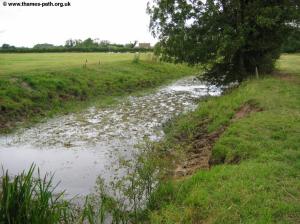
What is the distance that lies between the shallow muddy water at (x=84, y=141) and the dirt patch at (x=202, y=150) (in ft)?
6.90

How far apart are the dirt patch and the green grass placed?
421 mm

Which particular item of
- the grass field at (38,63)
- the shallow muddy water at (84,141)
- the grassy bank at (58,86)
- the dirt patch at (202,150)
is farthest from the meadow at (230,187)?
the grass field at (38,63)

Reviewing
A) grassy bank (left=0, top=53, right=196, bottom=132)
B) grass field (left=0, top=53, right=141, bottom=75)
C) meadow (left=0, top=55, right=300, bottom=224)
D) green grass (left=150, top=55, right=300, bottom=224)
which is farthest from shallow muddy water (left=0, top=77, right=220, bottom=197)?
grass field (left=0, top=53, right=141, bottom=75)

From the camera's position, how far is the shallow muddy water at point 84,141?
12.3 m

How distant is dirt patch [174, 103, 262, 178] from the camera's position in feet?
37.2

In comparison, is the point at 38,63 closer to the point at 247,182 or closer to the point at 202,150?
the point at 202,150

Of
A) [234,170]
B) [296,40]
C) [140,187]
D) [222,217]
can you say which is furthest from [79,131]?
[296,40]

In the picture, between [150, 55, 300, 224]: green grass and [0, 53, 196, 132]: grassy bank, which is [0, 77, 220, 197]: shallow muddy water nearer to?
[0, 53, 196, 132]: grassy bank

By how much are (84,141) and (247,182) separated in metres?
9.01

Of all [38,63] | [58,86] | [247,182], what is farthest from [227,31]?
→ [38,63]

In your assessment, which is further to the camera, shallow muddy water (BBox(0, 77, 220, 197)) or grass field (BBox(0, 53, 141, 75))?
grass field (BBox(0, 53, 141, 75))

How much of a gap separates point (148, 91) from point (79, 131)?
50.0 feet

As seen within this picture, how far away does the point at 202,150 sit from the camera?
13.1m

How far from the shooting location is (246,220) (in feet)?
22.7
